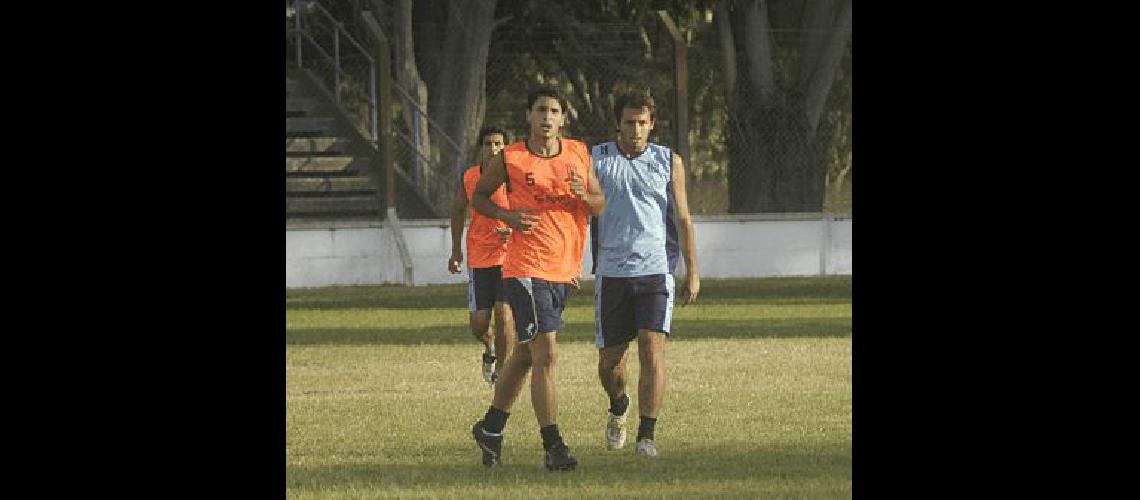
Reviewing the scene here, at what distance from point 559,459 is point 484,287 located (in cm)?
478

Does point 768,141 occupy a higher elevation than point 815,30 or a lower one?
lower

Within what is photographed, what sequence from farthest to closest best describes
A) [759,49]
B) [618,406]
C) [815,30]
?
1. [815,30]
2. [759,49]
3. [618,406]

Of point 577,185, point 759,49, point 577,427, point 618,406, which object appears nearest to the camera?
point 577,185

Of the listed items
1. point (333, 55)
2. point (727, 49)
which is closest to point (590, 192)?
point (727, 49)

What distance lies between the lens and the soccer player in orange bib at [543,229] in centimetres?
1245

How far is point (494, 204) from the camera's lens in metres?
12.6

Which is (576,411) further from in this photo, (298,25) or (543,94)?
(298,25)

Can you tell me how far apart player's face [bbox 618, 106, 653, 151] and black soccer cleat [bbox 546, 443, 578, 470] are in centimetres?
167

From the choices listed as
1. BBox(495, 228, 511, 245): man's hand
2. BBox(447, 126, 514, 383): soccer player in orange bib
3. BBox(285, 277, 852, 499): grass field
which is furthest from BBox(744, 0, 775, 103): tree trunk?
BBox(495, 228, 511, 245): man's hand

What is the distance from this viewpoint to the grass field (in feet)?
39.7

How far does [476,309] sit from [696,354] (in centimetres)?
434

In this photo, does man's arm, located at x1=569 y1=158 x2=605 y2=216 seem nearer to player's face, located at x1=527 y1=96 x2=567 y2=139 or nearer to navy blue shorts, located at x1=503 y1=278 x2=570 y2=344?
player's face, located at x1=527 y1=96 x2=567 y2=139
